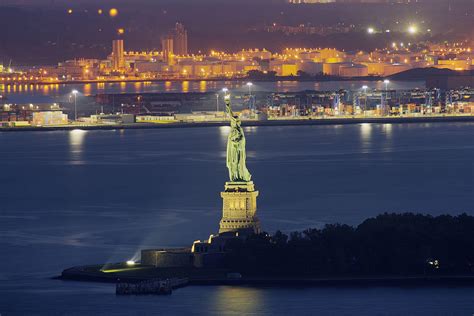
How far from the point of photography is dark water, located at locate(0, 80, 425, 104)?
69625mm

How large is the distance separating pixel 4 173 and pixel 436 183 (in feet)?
24.3

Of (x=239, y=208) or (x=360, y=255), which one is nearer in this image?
(x=360, y=255)

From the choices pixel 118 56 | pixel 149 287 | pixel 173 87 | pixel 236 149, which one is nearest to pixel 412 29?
pixel 118 56

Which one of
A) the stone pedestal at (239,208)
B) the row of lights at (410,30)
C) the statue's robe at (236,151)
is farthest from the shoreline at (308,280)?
the row of lights at (410,30)

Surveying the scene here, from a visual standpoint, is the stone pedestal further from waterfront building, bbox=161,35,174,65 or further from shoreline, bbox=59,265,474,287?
waterfront building, bbox=161,35,174,65

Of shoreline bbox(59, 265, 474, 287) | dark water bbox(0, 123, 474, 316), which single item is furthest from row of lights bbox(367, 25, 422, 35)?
shoreline bbox(59, 265, 474, 287)

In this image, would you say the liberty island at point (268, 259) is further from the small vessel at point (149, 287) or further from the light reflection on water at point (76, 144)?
the light reflection on water at point (76, 144)

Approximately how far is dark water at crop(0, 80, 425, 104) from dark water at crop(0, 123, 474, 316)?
2176 cm

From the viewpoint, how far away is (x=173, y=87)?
76.4 meters

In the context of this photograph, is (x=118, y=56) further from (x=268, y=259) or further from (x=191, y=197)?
(x=268, y=259)

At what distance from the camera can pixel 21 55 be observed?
94.4m

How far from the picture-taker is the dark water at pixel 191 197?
57.0 feet

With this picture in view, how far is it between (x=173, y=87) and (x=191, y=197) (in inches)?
1947

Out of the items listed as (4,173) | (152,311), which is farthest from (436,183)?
(152,311)
